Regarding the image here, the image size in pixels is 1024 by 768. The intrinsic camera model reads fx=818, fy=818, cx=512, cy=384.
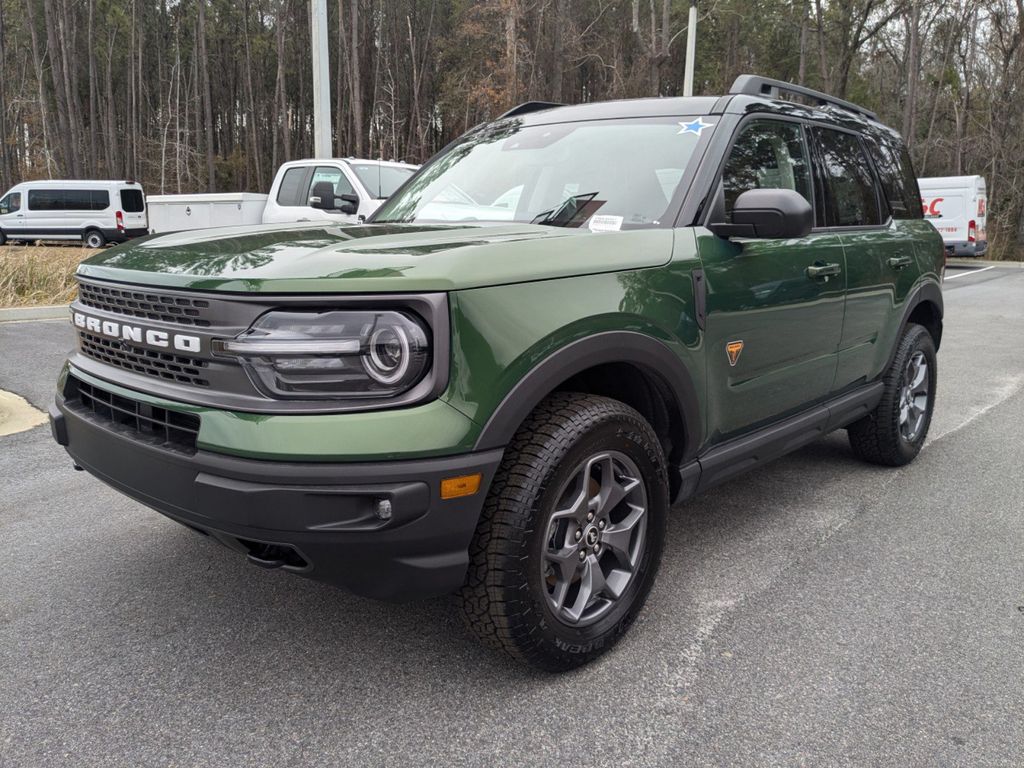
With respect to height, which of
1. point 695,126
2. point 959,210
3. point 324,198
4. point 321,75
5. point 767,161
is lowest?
point 324,198

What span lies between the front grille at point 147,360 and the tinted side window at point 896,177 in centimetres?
369

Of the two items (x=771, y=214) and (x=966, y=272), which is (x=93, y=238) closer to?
(x=966, y=272)

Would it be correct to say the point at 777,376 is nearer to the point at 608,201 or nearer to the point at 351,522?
the point at 608,201

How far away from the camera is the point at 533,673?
8.16 ft

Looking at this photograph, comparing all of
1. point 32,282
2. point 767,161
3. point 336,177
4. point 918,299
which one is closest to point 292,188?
point 336,177

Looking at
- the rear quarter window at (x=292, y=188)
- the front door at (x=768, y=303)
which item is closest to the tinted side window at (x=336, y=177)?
the rear quarter window at (x=292, y=188)

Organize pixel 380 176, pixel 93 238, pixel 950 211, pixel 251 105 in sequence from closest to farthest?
pixel 380 176
pixel 950 211
pixel 93 238
pixel 251 105

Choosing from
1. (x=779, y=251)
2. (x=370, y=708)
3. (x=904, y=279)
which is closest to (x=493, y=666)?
(x=370, y=708)

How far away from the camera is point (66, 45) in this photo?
3431cm

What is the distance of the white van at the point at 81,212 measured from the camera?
26.0 m

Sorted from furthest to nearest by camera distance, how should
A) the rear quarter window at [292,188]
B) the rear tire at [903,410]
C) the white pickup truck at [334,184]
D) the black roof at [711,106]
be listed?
the rear quarter window at [292,188] → the white pickup truck at [334,184] → the rear tire at [903,410] → the black roof at [711,106]

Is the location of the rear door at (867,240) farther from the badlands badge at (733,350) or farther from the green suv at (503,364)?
the badlands badge at (733,350)

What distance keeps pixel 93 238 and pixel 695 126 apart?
27.1 m

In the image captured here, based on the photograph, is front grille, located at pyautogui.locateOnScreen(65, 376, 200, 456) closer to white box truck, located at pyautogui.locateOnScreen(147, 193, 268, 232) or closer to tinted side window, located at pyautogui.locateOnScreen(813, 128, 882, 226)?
tinted side window, located at pyautogui.locateOnScreen(813, 128, 882, 226)
